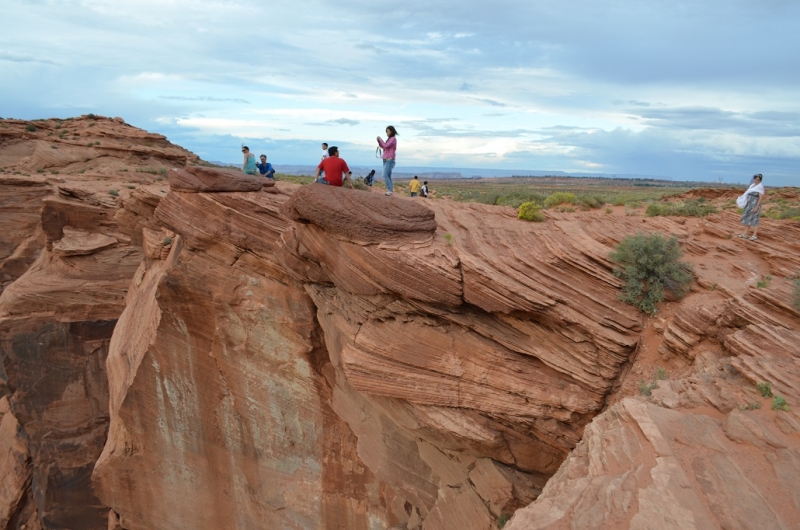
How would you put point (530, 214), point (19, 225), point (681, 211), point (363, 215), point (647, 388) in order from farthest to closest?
point (19, 225) → point (681, 211) → point (530, 214) → point (363, 215) → point (647, 388)

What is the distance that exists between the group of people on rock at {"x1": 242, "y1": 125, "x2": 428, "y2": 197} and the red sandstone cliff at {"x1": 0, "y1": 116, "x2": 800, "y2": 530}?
4.70 feet

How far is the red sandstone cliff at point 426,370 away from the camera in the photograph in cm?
610

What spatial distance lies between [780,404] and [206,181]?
13432 mm

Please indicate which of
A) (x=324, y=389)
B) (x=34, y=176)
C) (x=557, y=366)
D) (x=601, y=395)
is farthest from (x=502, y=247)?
(x=34, y=176)

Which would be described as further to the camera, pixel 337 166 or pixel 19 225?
pixel 19 225

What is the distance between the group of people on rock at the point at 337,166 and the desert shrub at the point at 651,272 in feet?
21.5

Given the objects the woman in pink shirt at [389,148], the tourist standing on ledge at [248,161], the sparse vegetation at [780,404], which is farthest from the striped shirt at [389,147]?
the sparse vegetation at [780,404]

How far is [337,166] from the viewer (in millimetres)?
11914

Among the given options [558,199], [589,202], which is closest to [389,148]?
[558,199]

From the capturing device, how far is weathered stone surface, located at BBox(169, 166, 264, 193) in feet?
44.3

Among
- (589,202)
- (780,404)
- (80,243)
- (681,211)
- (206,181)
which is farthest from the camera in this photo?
(80,243)

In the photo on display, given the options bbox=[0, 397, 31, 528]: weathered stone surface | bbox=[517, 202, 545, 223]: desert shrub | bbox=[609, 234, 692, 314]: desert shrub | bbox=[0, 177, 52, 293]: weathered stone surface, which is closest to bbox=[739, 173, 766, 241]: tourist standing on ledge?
bbox=[609, 234, 692, 314]: desert shrub

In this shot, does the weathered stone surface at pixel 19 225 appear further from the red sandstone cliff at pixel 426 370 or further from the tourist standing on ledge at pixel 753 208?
the tourist standing on ledge at pixel 753 208

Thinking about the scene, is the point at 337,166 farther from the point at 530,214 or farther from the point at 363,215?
the point at 530,214
